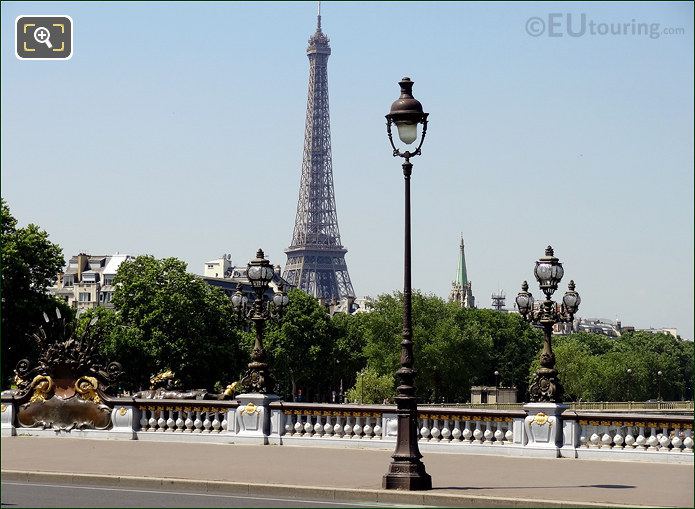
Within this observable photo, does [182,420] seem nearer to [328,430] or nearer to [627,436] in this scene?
[328,430]

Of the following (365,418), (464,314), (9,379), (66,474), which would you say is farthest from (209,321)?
(66,474)

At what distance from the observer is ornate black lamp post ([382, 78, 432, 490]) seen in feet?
80.0

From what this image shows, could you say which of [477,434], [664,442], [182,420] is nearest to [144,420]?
[182,420]

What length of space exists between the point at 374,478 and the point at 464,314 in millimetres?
126208

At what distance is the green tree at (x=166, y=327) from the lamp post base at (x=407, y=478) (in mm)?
69397

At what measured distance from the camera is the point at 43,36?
23000mm

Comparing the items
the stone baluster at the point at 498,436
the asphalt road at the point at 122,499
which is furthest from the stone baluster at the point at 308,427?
the asphalt road at the point at 122,499

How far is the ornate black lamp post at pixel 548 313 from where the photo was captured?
32.8m

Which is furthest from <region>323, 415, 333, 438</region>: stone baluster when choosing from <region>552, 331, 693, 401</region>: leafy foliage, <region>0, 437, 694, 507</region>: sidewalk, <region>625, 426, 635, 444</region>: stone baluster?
<region>552, 331, 693, 401</region>: leafy foliage

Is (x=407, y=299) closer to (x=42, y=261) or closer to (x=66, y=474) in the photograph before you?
(x=66, y=474)

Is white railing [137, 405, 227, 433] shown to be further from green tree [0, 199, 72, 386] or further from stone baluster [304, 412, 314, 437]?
green tree [0, 199, 72, 386]

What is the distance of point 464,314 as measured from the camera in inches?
5979

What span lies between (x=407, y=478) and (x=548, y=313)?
417 inches

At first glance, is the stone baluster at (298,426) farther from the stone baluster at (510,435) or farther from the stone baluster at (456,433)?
the stone baluster at (510,435)
